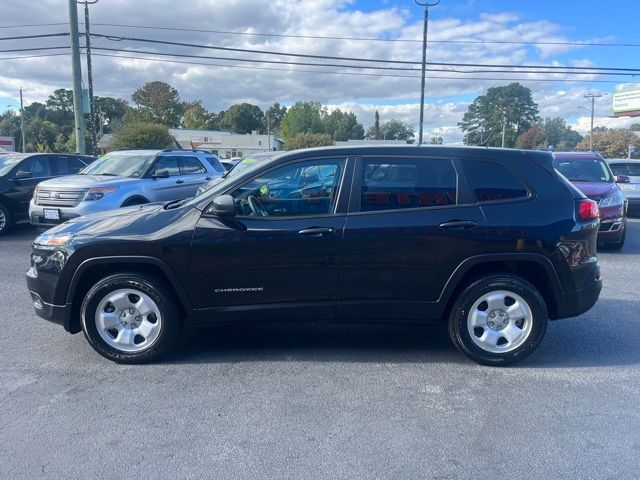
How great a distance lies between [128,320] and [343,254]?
1.89 m

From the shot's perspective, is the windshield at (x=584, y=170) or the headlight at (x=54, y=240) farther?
the windshield at (x=584, y=170)

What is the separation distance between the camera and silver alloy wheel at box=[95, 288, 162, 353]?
15.0ft

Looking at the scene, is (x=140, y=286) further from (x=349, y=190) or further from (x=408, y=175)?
(x=408, y=175)

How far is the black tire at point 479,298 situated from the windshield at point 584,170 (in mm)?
7254

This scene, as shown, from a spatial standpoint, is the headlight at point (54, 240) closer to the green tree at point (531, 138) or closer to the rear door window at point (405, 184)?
the rear door window at point (405, 184)

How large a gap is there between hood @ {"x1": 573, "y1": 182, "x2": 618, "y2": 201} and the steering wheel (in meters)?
7.11

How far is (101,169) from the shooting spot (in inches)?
446

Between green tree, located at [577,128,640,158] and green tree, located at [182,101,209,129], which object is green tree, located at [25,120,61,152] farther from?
green tree, located at [577,128,640,158]

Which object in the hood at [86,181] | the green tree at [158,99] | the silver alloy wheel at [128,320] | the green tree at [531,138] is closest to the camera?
the silver alloy wheel at [128,320]

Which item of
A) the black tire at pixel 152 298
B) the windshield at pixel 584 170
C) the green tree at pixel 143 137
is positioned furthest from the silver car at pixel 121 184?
the green tree at pixel 143 137

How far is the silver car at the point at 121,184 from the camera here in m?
9.88

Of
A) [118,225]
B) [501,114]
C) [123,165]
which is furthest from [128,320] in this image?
[501,114]

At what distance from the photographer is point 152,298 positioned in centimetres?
452

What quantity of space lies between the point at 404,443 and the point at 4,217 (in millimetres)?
10911
